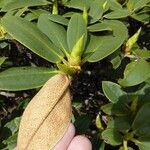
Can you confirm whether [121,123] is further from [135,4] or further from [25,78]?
[135,4]

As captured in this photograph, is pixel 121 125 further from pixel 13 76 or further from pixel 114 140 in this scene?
pixel 13 76

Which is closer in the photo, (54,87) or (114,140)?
(54,87)

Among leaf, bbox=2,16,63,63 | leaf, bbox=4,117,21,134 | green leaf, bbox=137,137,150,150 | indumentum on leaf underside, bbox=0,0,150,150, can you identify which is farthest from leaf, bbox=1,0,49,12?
green leaf, bbox=137,137,150,150

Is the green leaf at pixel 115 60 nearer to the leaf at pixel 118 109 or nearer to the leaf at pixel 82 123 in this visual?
the leaf at pixel 118 109

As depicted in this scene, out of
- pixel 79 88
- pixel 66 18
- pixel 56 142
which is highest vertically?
pixel 66 18

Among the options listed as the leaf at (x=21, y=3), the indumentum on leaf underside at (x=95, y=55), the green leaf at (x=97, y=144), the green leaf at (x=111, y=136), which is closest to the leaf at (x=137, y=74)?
the indumentum on leaf underside at (x=95, y=55)

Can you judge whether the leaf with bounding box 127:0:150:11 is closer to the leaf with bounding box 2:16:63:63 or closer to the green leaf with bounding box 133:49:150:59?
the green leaf with bounding box 133:49:150:59

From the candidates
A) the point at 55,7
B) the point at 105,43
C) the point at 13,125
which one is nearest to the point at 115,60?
the point at 105,43

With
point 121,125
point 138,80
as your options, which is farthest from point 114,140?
point 138,80

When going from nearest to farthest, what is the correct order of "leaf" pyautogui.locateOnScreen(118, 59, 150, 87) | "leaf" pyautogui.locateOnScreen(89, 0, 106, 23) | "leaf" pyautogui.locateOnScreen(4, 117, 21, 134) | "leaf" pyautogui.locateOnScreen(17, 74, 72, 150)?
"leaf" pyautogui.locateOnScreen(17, 74, 72, 150) < "leaf" pyautogui.locateOnScreen(118, 59, 150, 87) < "leaf" pyautogui.locateOnScreen(89, 0, 106, 23) < "leaf" pyautogui.locateOnScreen(4, 117, 21, 134)
